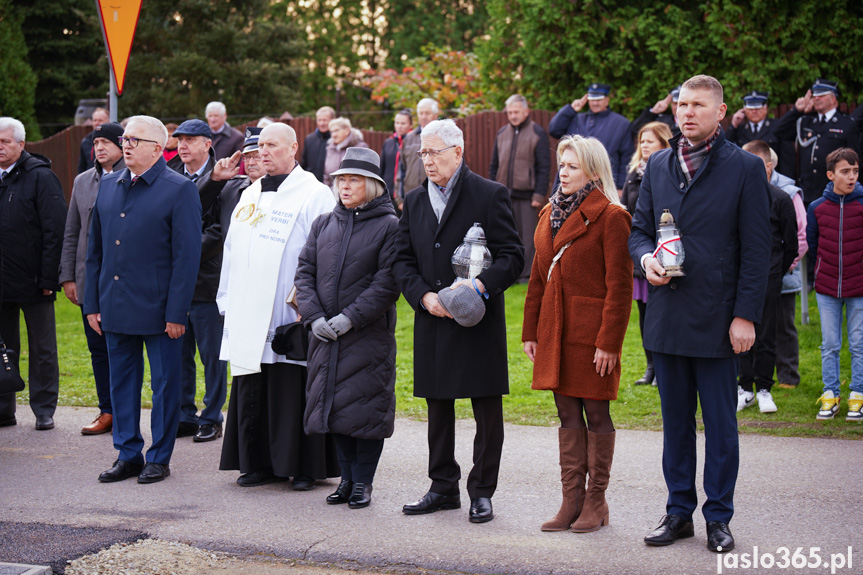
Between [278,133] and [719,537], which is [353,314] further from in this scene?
[719,537]

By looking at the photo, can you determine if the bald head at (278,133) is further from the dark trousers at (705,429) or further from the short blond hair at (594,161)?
the dark trousers at (705,429)

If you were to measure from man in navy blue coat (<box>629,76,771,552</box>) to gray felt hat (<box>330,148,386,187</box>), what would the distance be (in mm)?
1749

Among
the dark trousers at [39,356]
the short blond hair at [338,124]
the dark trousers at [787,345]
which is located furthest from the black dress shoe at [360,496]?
the short blond hair at [338,124]

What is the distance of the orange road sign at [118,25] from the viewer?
23.1ft

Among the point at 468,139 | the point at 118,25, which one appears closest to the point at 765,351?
the point at 118,25

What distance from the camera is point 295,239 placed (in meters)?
6.44

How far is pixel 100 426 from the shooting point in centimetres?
784

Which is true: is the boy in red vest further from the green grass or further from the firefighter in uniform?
the firefighter in uniform

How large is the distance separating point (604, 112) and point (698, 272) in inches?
308

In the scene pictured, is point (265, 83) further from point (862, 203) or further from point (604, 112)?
point (862, 203)

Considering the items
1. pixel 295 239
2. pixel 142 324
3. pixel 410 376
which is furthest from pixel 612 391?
pixel 410 376

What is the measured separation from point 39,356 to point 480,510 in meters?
4.52

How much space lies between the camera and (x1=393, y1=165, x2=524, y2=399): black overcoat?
18.2ft

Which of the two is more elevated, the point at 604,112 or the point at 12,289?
the point at 604,112
